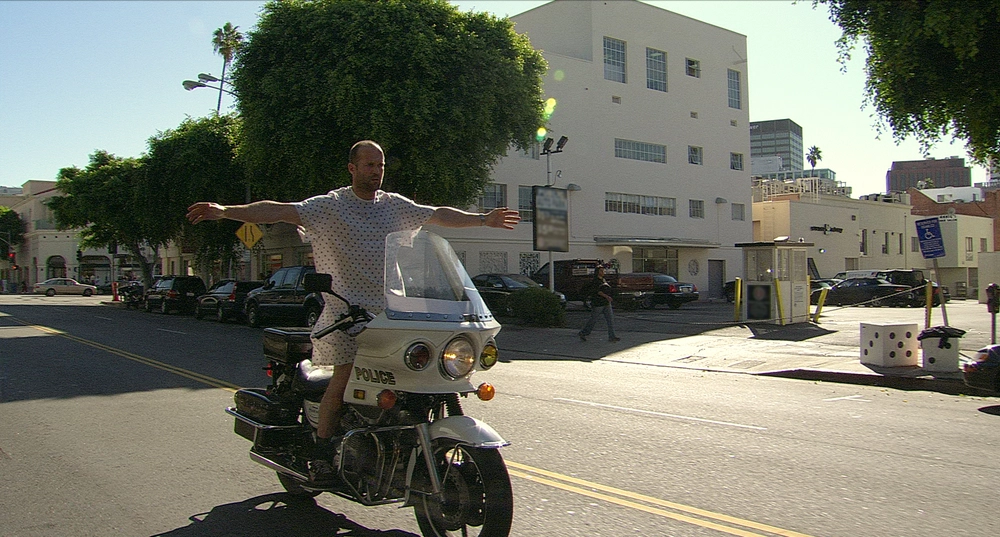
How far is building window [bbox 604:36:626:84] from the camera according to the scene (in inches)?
1490

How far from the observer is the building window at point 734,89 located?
43.6 m

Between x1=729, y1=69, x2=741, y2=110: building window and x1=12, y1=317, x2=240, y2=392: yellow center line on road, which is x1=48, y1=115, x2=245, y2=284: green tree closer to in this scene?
x1=12, y1=317, x2=240, y2=392: yellow center line on road

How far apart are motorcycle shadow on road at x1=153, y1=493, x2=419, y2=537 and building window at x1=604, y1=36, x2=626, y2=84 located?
35261 mm

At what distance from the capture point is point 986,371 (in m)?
9.23

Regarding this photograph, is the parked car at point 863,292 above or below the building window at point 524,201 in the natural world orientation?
below

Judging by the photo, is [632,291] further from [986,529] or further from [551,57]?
→ [986,529]

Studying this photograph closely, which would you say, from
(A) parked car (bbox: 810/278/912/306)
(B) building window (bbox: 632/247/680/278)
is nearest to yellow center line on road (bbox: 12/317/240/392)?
(B) building window (bbox: 632/247/680/278)

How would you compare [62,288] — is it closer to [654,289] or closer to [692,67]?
[692,67]

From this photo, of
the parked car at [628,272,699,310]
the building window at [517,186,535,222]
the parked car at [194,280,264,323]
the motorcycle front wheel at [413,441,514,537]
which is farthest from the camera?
the building window at [517,186,535,222]

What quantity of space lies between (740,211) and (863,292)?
1074 centimetres

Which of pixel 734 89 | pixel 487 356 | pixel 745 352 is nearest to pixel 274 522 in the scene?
pixel 487 356

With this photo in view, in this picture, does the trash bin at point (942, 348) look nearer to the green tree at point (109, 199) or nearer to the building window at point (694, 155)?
the building window at point (694, 155)

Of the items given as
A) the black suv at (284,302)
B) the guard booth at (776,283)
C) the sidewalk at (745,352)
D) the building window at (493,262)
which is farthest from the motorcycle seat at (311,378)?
the building window at (493,262)

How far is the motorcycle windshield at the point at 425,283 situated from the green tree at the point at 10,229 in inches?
3594
